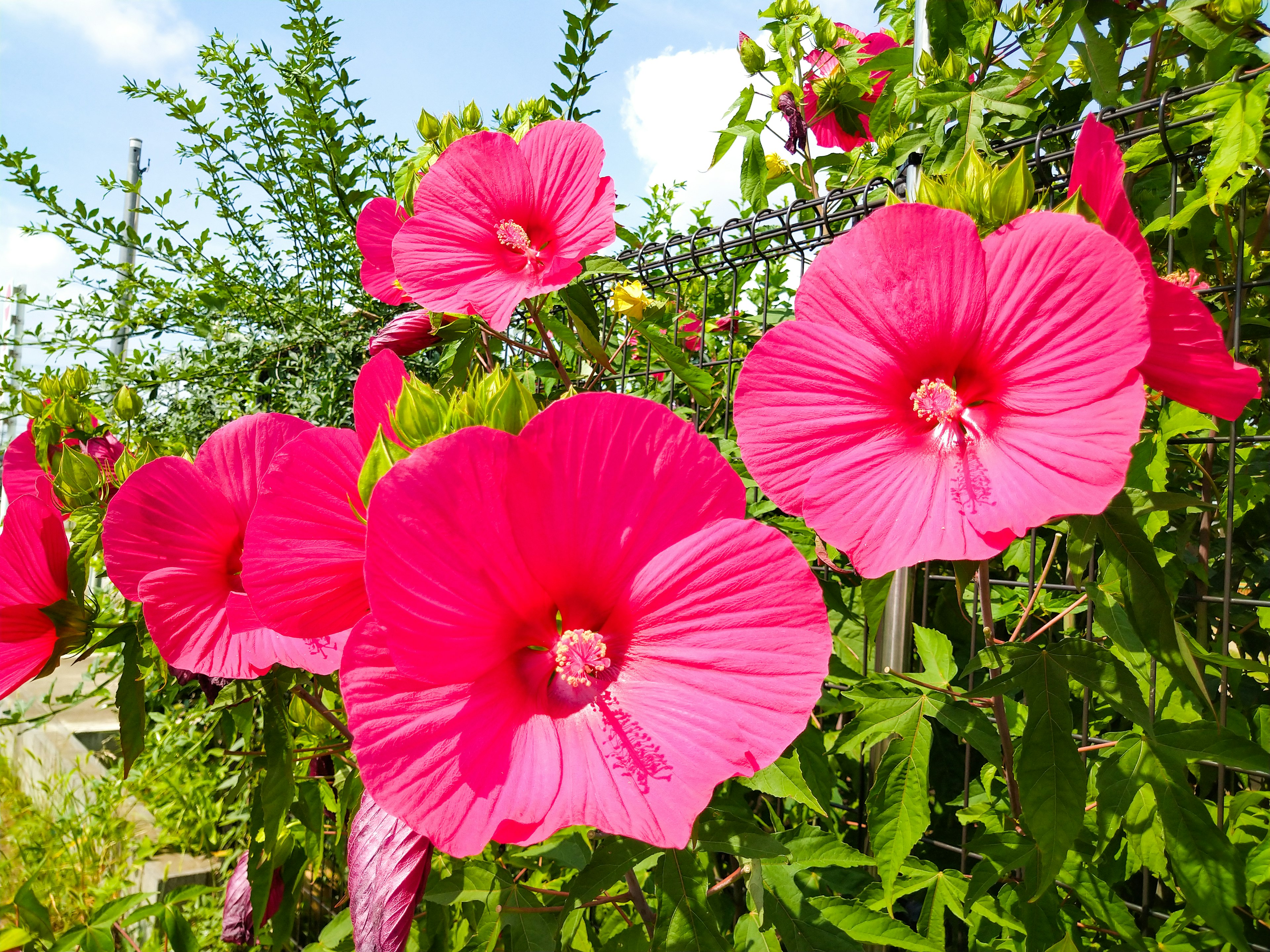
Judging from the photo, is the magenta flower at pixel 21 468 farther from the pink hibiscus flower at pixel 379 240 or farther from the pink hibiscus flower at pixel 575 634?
the pink hibiscus flower at pixel 575 634

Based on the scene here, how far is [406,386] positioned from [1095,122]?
47 centimetres

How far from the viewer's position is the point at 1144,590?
2.02 feet

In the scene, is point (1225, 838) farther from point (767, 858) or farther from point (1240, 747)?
point (767, 858)

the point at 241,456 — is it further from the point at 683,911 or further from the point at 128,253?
the point at 128,253

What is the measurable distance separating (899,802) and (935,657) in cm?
22

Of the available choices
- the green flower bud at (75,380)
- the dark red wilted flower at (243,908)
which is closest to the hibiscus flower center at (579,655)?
the dark red wilted flower at (243,908)

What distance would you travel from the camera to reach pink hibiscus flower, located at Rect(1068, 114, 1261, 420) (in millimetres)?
492

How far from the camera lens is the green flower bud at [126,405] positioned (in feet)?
4.47

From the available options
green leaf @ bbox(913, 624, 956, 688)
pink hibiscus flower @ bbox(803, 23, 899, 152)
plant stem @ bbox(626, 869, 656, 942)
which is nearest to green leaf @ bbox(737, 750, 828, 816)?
plant stem @ bbox(626, 869, 656, 942)

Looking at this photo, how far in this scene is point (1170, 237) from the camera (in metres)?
1.04

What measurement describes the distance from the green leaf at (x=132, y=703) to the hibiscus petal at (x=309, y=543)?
57 centimetres

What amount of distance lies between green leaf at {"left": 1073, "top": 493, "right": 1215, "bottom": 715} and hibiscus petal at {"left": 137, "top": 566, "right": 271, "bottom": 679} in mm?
683

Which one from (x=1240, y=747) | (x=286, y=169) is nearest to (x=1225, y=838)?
(x=1240, y=747)

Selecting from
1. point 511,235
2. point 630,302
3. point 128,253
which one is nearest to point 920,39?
point 630,302
